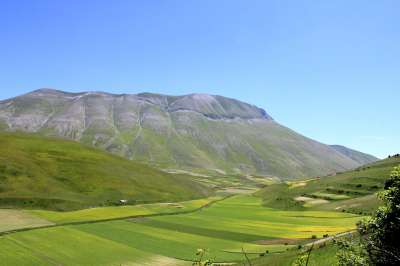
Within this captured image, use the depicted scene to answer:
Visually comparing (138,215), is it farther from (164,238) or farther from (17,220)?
(164,238)

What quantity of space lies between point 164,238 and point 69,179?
78.6 m

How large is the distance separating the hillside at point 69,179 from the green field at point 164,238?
31.6 m

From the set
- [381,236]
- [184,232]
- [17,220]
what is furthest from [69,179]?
[381,236]

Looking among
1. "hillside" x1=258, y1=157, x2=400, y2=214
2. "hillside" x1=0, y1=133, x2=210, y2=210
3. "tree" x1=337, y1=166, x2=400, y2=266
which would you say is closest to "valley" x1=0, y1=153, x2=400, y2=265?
"hillside" x1=258, y1=157, x2=400, y2=214

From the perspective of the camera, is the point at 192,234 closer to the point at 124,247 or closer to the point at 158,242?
the point at 158,242

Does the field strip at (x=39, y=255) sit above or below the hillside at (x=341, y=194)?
below

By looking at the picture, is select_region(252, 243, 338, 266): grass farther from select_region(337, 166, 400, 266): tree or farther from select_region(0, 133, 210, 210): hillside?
select_region(0, 133, 210, 210): hillside

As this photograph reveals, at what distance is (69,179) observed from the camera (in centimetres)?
15238

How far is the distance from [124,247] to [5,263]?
2066 cm

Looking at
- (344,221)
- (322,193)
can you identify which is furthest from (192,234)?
(322,193)

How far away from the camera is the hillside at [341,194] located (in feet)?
440

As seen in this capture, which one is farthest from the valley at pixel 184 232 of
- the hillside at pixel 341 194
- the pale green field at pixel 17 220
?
the pale green field at pixel 17 220

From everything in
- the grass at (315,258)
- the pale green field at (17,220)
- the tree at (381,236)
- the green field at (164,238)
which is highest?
the tree at (381,236)

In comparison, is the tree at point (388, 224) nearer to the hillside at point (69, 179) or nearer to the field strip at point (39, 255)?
the field strip at point (39, 255)
